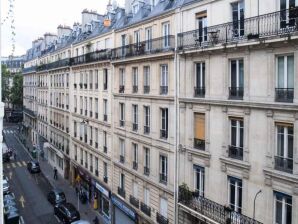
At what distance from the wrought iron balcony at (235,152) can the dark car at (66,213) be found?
16.9 meters

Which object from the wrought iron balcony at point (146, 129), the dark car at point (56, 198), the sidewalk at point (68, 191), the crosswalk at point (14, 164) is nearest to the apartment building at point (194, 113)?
the wrought iron balcony at point (146, 129)

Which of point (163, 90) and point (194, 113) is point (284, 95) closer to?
point (194, 113)


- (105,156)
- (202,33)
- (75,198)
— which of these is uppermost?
(202,33)

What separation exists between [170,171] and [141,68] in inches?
281

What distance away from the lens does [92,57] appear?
31281 millimetres

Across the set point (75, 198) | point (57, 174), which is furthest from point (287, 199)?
point (57, 174)

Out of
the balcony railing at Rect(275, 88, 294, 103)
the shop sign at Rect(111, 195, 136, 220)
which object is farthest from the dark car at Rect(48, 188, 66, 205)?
the balcony railing at Rect(275, 88, 294, 103)

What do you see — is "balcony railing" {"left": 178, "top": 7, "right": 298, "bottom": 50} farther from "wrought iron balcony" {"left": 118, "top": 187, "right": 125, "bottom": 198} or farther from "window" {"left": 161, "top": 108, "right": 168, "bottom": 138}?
"wrought iron balcony" {"left": 118, "top": 187, "right": 125, "bottom": 198}

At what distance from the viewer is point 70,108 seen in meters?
39.1

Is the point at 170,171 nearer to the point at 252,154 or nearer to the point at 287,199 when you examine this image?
the point at 252,154

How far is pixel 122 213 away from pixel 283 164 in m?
15.7

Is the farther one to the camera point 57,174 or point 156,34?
point 57,174

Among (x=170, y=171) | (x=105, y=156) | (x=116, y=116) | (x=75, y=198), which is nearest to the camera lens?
(x=170, y=171)

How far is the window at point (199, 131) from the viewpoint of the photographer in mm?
17625
